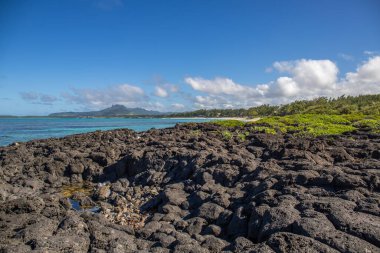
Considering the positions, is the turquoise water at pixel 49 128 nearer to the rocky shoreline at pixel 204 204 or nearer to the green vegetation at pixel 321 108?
the rocky shoreline at pixel 204 204

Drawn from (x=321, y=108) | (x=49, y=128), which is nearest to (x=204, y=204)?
(x=321, y=108)

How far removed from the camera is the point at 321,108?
243 ft

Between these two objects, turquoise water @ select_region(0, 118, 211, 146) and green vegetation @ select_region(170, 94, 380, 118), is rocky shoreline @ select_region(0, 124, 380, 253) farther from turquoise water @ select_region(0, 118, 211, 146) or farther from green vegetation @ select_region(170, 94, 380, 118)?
green vegetation @ select_region(170, 94, 380, 118)

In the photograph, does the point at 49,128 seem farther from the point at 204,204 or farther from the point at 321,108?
the point at 204,204

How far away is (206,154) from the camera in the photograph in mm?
18859

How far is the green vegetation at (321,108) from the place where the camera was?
212ft

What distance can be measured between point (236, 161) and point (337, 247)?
9166mm

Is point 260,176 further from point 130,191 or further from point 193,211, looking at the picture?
point 130,191

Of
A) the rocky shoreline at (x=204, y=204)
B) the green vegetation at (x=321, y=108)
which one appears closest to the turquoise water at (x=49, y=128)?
the rocky shoreline at (x=204, y=204)

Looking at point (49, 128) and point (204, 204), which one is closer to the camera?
point (204, 204)

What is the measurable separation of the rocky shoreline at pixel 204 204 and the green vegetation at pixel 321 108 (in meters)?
48.2

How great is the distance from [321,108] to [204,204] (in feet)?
228

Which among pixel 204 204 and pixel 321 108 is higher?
pixel 321 108

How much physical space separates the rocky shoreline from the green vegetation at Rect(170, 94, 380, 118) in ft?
158
